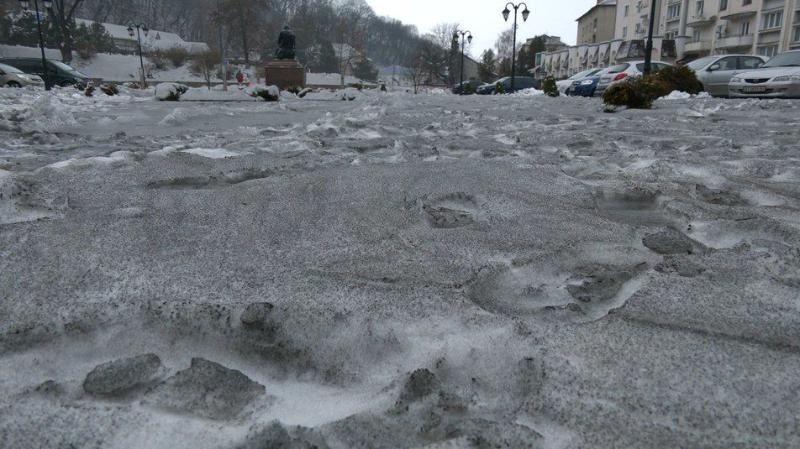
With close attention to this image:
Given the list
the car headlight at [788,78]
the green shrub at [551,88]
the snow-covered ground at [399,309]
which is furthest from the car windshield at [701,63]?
the snow-covered ground at [399,309]

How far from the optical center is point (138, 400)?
0.92 m

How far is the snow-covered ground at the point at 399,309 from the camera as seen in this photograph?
871mm

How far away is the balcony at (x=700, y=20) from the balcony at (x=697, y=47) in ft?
4.44

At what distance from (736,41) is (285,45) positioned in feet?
110

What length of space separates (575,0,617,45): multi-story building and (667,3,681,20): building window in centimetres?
1328

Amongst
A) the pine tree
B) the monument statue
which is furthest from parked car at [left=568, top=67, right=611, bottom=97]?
the pine tree

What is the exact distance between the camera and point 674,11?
42406 mm

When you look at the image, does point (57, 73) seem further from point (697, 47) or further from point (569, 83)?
point (697, 47)

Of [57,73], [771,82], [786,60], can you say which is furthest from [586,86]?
[57,73]

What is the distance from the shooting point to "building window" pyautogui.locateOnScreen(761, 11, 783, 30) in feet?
110

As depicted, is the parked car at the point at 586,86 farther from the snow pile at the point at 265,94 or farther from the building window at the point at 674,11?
the building window at the point at 674,11

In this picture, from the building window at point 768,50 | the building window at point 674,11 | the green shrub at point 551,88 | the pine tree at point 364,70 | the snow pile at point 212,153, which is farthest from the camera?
the pine tree at point 364,70

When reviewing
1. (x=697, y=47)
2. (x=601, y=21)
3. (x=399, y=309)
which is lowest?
(x=399, y=309)

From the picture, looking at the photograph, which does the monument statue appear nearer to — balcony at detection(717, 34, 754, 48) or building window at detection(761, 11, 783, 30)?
building window at detection(761, 11, 783, 30)
